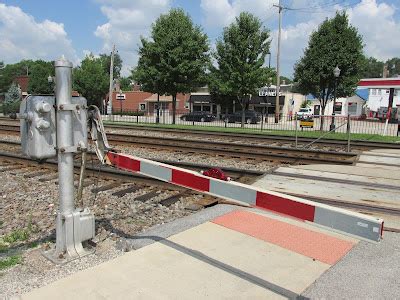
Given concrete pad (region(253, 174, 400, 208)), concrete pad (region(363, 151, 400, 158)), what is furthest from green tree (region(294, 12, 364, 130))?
concrete pad (region(253, 174, 400, 208))

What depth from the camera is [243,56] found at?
29.4 meters

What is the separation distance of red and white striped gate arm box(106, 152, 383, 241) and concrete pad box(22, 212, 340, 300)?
831 mm

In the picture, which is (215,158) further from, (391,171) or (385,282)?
(385,282)

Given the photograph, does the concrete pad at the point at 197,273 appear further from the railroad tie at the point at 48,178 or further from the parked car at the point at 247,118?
the parked car at the point at 247,118

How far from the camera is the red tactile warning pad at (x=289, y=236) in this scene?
3.90 metres

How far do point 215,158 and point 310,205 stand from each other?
8031 mm

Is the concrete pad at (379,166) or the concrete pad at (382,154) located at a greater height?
the concrete pad at (382,154)

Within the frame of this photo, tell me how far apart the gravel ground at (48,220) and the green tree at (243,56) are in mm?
23473

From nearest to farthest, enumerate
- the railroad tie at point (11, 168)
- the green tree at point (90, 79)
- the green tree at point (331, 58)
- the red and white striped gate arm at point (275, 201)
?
the red and white striped gate arm at point (275, 201), the railroad tie at point (11, 168), the green tree at point (331, 58), the green tree at point (90, 79)

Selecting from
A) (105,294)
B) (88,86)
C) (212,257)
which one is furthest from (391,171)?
(88,86)

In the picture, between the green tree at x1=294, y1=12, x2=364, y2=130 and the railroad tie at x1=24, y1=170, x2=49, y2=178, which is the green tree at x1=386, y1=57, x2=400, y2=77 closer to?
the green tree at x1=294, y1=12, x2=364, y2=130

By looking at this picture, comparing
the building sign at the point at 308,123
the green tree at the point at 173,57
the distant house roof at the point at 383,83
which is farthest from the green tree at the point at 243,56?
the distant house roof at the point at 383,83

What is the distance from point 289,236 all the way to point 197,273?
1443 millimetres

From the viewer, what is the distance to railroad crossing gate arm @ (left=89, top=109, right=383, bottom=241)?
2275 mm
